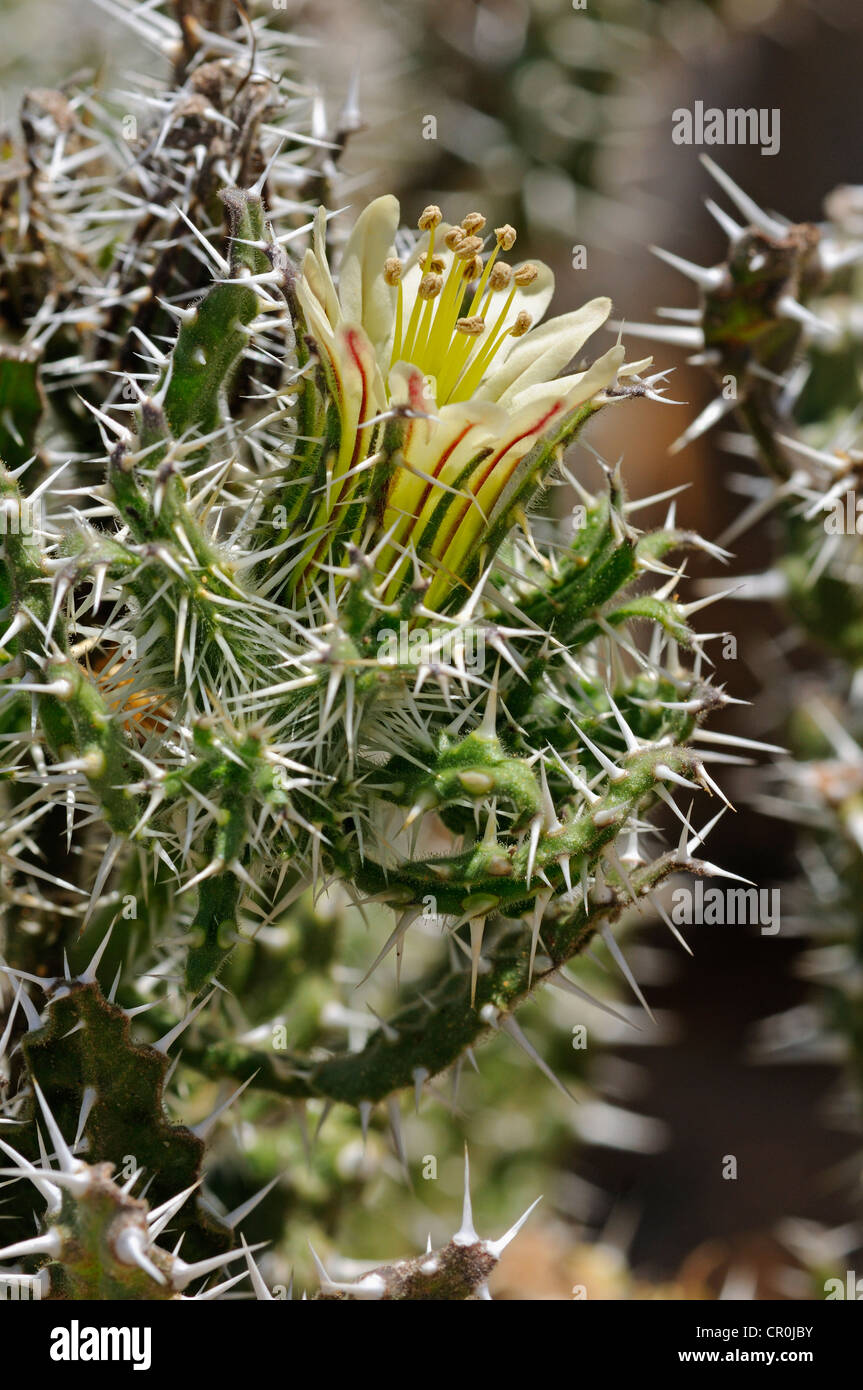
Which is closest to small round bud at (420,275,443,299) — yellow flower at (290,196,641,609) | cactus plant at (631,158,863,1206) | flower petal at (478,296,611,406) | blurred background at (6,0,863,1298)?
yellow flower at (290,196,641,609)

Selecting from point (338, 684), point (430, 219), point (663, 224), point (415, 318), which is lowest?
point (338, 684)

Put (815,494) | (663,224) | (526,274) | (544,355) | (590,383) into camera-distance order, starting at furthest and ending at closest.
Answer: (663,224), (815,494), (526,274), (544,355), (590,383)

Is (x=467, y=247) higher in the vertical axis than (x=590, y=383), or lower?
higher

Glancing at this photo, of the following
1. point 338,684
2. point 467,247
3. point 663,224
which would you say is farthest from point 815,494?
point 663,224

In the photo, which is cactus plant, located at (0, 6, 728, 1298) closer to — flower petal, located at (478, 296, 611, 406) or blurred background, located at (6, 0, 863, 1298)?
flower petal, located at (478, 296, 611, 406)

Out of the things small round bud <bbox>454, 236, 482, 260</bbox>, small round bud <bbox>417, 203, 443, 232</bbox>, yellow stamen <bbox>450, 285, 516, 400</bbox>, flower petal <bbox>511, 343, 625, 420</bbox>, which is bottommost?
flower petal <bbox>511, 343, 625, 420</bbox>

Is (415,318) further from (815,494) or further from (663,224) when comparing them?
(663,224)

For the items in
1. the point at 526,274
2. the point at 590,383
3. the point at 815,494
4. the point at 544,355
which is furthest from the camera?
the point at 815,494
